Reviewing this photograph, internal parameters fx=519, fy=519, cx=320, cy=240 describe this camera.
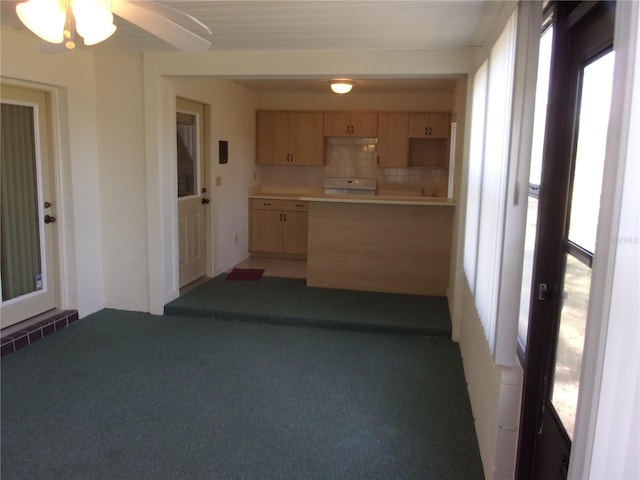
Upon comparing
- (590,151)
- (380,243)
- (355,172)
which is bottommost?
(380,243)

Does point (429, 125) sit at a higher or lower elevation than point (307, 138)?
higher

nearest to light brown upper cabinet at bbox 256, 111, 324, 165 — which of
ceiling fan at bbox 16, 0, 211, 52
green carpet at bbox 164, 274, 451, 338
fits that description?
green carpet at bbox 164, 274, 451, 338

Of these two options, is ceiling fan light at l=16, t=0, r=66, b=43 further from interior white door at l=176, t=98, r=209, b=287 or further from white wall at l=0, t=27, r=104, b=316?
interior white door at l=176, t=98, r=209, b=287

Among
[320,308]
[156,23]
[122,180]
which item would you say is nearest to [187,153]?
[122,180]

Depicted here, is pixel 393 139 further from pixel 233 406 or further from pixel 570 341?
pixel 570 341

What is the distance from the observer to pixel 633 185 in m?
1.07

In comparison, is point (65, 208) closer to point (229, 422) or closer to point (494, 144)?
point (229, 422)

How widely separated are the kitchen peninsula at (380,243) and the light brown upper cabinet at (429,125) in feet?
6.10

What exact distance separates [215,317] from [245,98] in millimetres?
3280

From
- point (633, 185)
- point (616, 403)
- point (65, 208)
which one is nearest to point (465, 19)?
point (633, 185)

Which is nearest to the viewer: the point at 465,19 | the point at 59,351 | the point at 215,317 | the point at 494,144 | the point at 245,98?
the point at 494,144

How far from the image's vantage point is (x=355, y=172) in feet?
24.7

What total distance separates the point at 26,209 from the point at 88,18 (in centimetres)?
273

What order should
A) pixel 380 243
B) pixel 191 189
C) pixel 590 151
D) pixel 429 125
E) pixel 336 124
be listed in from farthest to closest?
pixel 336 124 < pixel 429 125 < pixel 191 189 < pixel 380 243 < pixel 590 151
